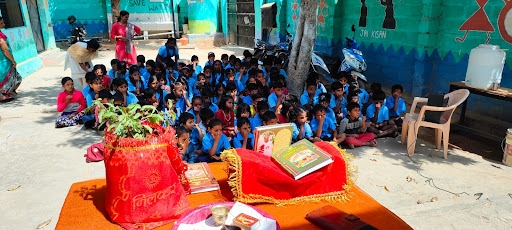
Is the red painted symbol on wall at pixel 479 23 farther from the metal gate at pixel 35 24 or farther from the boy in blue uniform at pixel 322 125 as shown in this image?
the metal gate at pixel 35 24

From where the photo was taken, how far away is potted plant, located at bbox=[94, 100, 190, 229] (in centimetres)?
234

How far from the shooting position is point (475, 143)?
488cm

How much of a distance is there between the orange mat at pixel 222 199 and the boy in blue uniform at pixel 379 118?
2.32 metres

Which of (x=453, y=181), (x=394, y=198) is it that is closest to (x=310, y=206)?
(x=394, y=198)

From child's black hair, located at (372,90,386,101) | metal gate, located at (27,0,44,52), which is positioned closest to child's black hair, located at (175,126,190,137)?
child's black hair, located at (372,90,386,101)

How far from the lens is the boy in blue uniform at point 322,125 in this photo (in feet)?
15.0

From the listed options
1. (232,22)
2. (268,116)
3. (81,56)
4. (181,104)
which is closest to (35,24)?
(81,56)

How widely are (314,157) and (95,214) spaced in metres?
1.70

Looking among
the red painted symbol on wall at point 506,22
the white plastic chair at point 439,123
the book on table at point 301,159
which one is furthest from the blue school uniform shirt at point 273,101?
the red painted symbol on wall at point 506,22

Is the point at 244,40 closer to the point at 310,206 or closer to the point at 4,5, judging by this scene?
the point at 4,5

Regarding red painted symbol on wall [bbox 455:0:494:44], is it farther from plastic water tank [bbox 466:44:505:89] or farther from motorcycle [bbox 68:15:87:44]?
motorcycle [bbox 68:15:87:44]

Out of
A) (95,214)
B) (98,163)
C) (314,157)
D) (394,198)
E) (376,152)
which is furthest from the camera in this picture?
(376,152)

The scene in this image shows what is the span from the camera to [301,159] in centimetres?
291

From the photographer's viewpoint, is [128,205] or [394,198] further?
[394,198]
